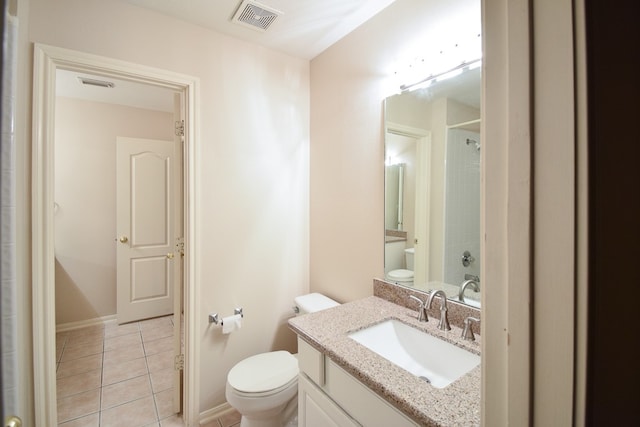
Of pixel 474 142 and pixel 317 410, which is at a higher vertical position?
pixel 474 142

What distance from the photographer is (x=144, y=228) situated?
3131 mm

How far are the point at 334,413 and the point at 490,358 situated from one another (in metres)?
0.81

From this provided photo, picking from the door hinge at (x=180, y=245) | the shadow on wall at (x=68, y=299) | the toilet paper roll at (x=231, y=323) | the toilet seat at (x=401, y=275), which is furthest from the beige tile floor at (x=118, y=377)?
the toilet seat at (x=401, y=275)

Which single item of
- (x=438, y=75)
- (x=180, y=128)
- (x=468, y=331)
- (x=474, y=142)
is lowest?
(x=468, y=331)

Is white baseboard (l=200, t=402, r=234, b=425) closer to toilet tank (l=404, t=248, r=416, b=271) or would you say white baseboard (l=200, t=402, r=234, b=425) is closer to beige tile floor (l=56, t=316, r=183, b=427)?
beige tile floor (l=56, t=316, r=183, b=427)

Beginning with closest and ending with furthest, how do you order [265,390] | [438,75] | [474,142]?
[474,142]
[438,75]
[265,390]

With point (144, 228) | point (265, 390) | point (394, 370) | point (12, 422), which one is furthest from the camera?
point (144, 228)

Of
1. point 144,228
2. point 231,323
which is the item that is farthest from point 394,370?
point 144,228

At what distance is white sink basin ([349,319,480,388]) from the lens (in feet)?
3.50

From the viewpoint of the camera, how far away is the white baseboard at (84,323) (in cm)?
291

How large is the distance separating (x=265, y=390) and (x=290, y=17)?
6.81 feet

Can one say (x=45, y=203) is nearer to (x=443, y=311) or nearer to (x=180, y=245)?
(x=180, y=245)

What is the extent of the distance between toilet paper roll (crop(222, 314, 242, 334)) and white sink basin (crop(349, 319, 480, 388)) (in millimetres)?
917

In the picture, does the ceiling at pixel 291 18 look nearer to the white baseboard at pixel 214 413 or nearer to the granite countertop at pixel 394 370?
the granite countertop at pixel 394 370
